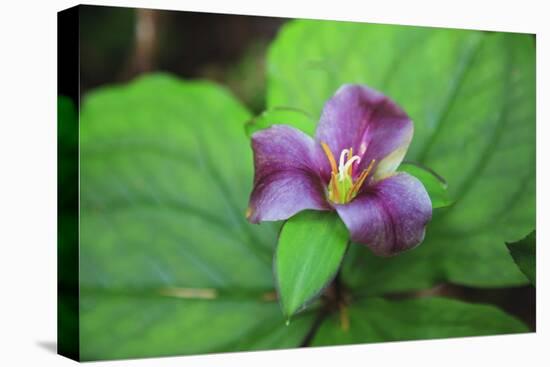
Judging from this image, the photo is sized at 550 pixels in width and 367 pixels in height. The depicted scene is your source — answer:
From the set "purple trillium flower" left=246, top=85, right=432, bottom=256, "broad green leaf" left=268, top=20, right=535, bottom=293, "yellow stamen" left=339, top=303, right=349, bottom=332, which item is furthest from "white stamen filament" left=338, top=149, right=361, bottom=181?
"yellow stamen" left=339, top=303, right=349, bottom=332

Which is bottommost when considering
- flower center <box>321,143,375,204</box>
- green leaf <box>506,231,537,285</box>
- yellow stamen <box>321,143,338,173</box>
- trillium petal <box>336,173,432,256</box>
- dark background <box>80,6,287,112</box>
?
green leaf <box>506,231,537,285</box>

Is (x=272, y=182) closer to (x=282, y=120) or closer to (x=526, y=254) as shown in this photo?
(x=282, y=120)

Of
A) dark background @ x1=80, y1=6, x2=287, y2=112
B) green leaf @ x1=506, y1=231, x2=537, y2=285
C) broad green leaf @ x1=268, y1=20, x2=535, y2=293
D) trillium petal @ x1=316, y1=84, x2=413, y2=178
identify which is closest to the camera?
dark background @ x1=80, y1=6, x2=287, y2=112

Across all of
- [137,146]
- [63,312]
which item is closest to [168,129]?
[137,146]

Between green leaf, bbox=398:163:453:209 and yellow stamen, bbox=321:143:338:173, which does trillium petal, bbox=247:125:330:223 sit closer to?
yellow stamen, bbox=321:143:338:173

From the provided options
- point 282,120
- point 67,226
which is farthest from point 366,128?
point 67,226

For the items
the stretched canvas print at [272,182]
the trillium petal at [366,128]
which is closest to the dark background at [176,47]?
the stretched canvas print at [272,182]

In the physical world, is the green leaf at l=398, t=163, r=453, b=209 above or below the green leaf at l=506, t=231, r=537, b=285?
above

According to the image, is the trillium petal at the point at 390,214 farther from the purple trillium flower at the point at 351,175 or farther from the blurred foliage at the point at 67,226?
the blurred foliage at the point at 67,226
